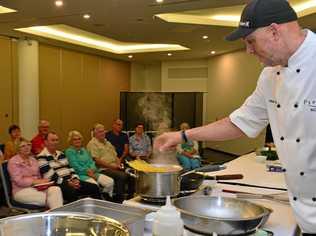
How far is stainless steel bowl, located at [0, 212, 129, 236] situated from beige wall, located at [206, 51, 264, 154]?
7.00 m

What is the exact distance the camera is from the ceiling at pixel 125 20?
14.7 ft

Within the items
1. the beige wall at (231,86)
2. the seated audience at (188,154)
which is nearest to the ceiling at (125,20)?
the beige wall at (231,86)

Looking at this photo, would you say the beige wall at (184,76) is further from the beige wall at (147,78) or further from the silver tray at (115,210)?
the silver tray at (115,210)

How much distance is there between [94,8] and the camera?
15.4ft

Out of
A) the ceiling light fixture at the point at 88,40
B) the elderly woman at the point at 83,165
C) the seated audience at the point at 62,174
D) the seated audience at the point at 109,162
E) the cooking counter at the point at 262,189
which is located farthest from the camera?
the ceiling light fixture at the point at 88,40

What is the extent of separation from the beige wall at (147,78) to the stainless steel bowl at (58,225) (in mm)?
10245

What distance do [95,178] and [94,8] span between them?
2155 mm

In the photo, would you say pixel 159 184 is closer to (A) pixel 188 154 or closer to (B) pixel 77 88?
(A) pixel 188 154

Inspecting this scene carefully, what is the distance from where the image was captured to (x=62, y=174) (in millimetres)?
3906

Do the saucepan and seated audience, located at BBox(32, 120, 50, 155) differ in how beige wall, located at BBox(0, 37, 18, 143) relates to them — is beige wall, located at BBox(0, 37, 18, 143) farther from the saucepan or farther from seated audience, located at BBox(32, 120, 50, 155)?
the saucepan

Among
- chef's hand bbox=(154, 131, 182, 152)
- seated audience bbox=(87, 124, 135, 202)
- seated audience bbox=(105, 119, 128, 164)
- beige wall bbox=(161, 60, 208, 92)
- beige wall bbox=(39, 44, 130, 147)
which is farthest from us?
beige wall bbox=(161, 60, 208, 92)

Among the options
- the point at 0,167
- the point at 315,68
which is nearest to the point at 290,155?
the point at 315,68

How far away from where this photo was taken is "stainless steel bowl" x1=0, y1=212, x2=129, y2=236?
0.94m

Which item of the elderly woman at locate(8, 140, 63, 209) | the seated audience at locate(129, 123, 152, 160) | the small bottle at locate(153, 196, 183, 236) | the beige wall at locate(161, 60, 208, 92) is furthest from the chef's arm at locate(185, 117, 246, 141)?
the beige wall at locate(161, 60, 208, 92)
